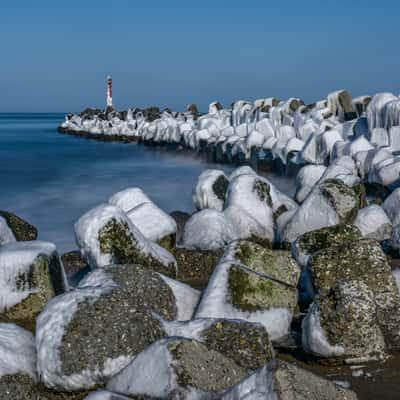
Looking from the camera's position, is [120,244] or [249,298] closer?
[249,298]

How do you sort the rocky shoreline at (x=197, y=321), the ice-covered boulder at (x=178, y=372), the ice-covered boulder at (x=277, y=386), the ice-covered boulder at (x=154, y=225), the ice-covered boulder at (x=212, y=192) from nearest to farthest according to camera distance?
the ice-covered boulder at (x=277, y=386) < the ice-covered boulder at (x=178, y=372) < the rocky shoreline at (x=197, y=321) < the ice-covered boulder at (x=154, y=225) < the ice-covered boulder at (x=212, y=192)

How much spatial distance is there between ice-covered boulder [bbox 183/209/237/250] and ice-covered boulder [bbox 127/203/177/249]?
29 cm

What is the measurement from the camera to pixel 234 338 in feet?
11.4

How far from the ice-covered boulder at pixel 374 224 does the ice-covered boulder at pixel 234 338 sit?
361 centimetres

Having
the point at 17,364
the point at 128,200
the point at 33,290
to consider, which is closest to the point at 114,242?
the point at 33,290

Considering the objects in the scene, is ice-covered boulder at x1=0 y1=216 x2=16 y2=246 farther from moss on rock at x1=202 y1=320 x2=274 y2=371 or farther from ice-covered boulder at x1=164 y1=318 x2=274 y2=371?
moss on rock at x1=202 y1=320 x2=274 y2=371

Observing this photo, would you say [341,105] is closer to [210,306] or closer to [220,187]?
[220,187]

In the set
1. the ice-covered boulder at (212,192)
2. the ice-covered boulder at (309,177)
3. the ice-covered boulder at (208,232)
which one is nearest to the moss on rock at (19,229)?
the ice-covered boulder at (208,232)

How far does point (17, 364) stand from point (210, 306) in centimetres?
126

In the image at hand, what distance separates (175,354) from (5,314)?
2248mm

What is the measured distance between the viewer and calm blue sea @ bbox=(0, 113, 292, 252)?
37.6 feet

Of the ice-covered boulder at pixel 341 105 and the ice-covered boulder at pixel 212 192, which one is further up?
the ice-covered boulder at pixel 341 105

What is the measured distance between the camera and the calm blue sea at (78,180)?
1145 centimetres

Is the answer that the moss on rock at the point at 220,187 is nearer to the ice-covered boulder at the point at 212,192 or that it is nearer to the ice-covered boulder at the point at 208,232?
the ice-covered boulder at the point at 212,192
